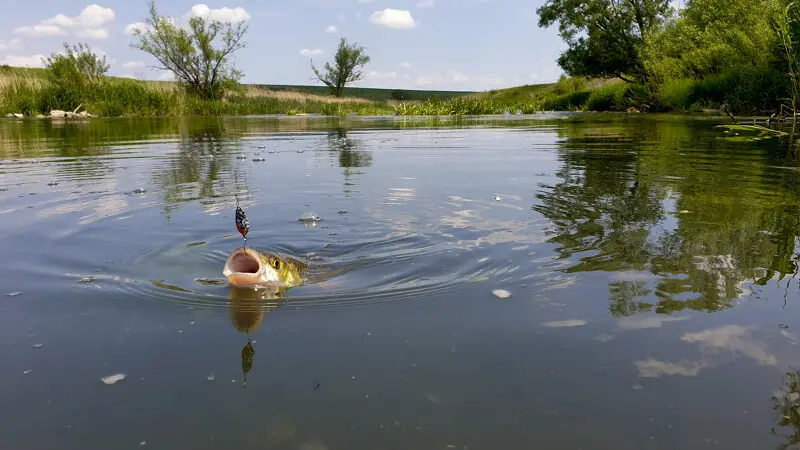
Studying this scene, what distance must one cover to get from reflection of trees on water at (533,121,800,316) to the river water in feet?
0.10

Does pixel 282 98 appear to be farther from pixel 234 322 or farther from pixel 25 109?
pixel 234 322

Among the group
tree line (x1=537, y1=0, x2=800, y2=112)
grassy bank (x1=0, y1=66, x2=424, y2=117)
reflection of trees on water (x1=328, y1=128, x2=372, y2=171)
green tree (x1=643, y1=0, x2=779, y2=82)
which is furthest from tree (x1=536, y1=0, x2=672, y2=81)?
reflection of trees on water (x1=328, y1=128, x2=372, y2=171)

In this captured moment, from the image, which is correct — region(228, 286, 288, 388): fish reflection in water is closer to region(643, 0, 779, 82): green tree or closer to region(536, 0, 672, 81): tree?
region(643, 0, 779, 82): green tree

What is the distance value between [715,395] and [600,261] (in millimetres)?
1863

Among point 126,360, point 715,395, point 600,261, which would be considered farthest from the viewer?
point 600,261

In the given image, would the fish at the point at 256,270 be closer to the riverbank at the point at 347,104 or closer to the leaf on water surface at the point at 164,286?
the leaf on water surface at the point at 164,286

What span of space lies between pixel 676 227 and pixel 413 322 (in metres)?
2.94

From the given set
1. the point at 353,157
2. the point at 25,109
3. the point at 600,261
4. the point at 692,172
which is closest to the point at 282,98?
the point at 25,109

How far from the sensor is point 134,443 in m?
2.02

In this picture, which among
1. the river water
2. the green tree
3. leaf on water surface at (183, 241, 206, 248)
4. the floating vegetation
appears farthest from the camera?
the green tree

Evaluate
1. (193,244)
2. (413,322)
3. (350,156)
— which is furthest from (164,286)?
(350,156)

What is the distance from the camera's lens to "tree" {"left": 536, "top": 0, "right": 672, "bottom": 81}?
135 feet

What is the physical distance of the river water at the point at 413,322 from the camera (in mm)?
2123

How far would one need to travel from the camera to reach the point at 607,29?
4216 cm
